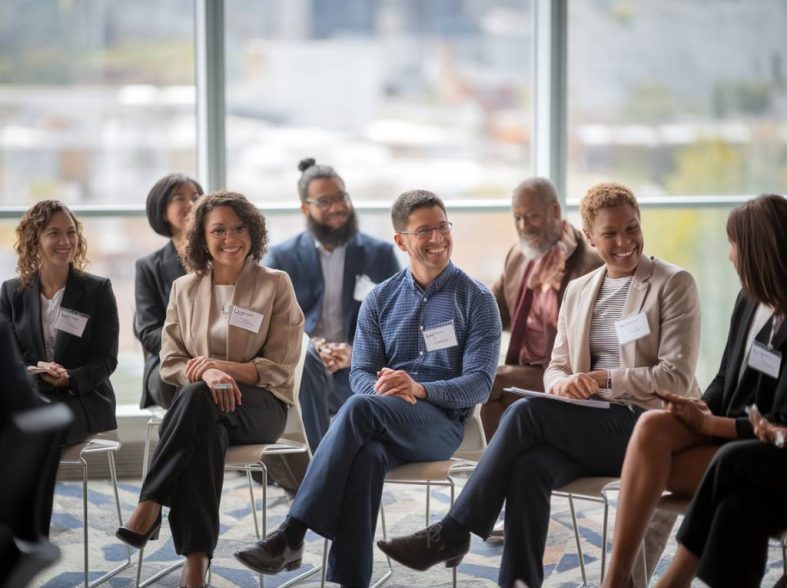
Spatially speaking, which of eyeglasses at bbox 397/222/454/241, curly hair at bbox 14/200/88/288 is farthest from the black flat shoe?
eyeglasses at bbox 397/222/454/241

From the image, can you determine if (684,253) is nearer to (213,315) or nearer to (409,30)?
(409,30)

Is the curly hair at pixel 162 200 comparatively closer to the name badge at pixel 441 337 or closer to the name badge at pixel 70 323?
the name badge at pixel 70 323

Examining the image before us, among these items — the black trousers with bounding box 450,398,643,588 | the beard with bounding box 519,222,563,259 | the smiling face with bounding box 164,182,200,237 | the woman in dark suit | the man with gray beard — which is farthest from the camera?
the smiling face with bounding box 164,182,200,237

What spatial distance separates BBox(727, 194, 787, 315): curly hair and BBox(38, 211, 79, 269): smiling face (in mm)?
2538

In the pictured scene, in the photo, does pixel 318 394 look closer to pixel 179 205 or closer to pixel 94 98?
pixel 179 205

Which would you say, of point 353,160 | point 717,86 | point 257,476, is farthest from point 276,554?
point 717,86

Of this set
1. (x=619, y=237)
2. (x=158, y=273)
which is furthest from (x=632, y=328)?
(x=158, y=273)

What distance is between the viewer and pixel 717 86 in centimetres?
591

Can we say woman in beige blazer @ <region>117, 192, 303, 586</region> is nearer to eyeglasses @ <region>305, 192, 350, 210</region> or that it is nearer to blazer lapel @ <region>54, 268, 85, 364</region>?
blazer lapel @ <region>54, 268, 85, 364</region>

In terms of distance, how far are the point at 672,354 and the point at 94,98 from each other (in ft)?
11.7

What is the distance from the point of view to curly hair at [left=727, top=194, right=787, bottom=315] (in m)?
3.13

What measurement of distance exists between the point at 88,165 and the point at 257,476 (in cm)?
190

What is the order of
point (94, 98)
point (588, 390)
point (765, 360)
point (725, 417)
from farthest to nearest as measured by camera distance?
point (94, 98), point (588, 390), point (725, 417), point (765, 360)

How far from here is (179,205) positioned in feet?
16.0
